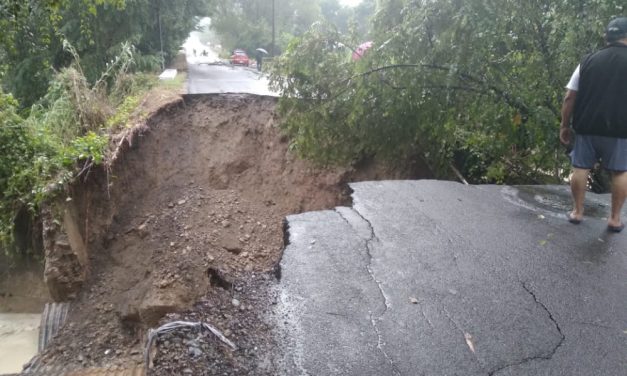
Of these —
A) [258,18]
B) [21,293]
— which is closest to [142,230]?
[21,293]

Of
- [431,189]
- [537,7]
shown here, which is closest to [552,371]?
[431,189]

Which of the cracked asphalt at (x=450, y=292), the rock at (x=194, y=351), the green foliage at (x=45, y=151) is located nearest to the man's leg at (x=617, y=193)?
the cracked asphalt at (x=450, y=292)

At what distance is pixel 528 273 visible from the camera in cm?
330

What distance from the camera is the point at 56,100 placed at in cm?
1081

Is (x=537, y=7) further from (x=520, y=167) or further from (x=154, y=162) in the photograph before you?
(x=154, y=162)

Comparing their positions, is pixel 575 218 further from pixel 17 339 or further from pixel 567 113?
pixel 17 339

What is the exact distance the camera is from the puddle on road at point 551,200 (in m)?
4.68

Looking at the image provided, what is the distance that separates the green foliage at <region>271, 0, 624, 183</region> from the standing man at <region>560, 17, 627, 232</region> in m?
1.31

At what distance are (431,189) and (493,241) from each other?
4.98ft

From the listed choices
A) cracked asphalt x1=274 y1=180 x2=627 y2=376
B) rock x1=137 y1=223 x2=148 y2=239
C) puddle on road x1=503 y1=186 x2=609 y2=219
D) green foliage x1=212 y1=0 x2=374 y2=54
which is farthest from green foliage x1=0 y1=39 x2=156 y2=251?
green foliage x1=212 y1=0 x2=374 y2=54

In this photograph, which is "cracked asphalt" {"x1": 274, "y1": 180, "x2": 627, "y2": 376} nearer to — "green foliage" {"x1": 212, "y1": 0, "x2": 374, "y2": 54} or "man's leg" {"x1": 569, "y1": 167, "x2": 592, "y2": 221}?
"man's leg" {"x1": 569, "y1": 167, "x2": 592, "y2": 221}

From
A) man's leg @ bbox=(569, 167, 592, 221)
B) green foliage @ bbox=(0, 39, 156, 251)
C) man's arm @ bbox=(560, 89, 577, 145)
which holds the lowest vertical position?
green foliage @ bbox=(0, 39, 156, 251)

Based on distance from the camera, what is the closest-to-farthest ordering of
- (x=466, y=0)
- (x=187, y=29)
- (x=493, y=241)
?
(x=493, y=241), (x=466, y=0), (x=187, y=29)

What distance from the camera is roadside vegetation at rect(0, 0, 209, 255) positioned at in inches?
197
